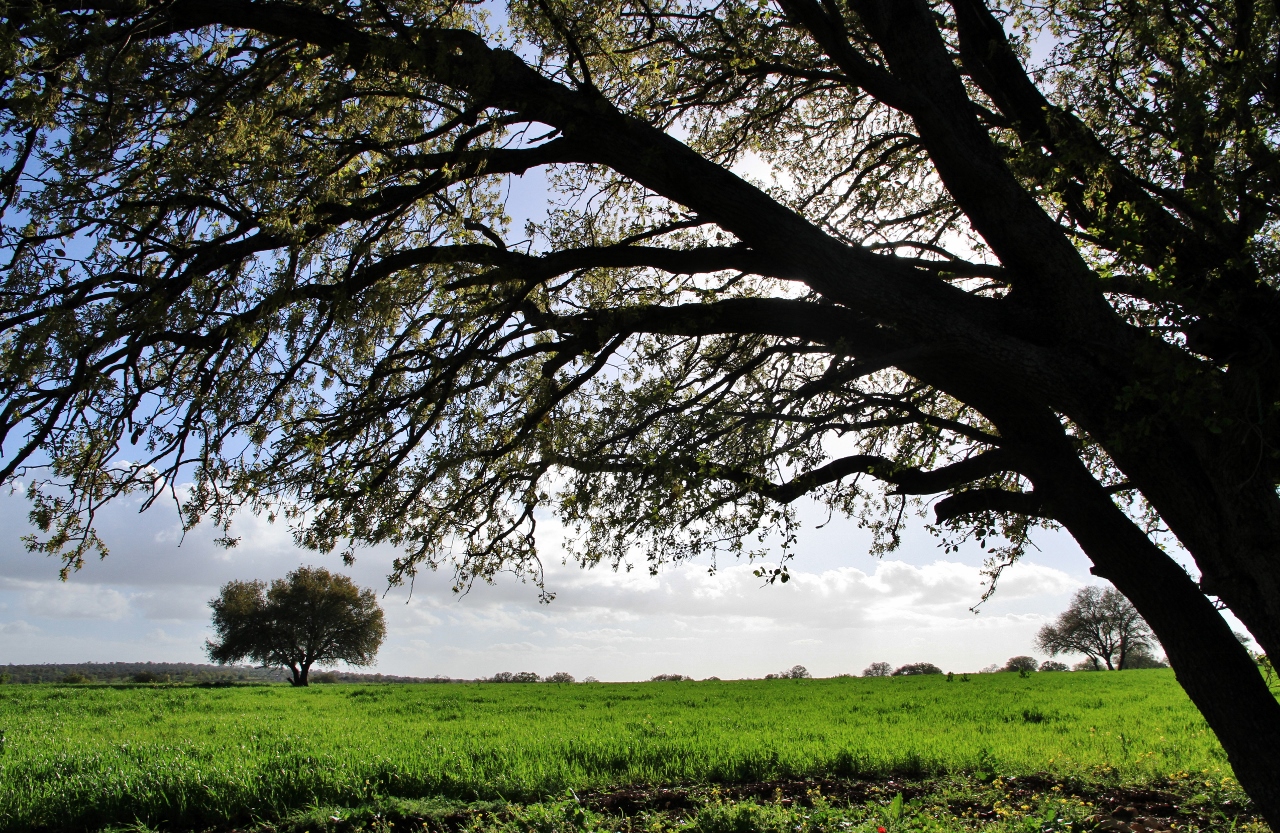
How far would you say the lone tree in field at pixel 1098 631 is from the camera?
5938 cm

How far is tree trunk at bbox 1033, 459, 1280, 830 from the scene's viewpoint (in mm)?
5152

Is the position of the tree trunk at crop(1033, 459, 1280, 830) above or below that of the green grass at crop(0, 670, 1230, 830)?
above

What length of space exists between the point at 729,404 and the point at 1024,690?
23.4 meters

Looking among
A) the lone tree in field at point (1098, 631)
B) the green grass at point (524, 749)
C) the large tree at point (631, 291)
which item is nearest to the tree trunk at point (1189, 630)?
the large tree at point (631, 291)

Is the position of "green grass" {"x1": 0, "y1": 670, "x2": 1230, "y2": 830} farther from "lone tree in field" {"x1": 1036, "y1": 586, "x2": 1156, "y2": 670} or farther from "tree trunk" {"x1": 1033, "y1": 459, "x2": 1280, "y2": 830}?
"lone tree in field" {"x1": 1036, "y1": 586, "x2": 1156, "y2": 670}

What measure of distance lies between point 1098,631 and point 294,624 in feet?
218

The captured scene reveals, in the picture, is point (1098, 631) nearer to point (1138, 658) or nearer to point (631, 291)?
point (1138, 658)

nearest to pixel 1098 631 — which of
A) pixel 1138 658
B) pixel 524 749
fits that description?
pixel 1138 658

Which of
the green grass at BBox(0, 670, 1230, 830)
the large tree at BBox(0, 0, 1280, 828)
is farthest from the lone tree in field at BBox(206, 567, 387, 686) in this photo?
the large tree at BBox(0, 0, 1280, 828)

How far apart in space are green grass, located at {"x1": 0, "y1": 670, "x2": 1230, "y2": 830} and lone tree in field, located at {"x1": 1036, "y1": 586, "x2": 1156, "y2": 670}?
44.3m

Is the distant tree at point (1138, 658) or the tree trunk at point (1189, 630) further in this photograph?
the distant tree at point (1138, 658)

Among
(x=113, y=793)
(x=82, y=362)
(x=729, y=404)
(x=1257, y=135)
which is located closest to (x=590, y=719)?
(x=113, y=793)

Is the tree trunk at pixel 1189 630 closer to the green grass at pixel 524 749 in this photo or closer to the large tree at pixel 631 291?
the large tree at pixel 631 291

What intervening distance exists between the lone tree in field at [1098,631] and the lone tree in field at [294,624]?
59.2 metres
